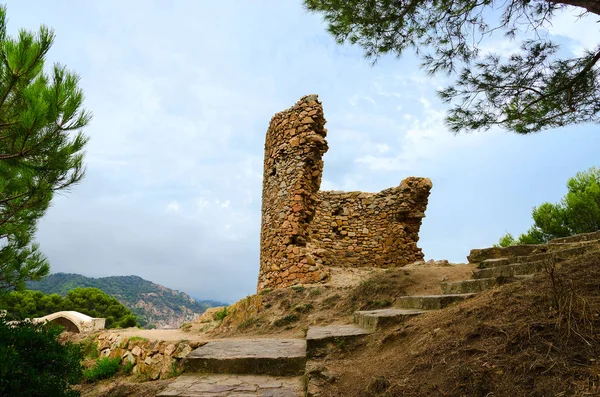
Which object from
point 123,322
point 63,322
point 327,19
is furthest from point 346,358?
point 123,322

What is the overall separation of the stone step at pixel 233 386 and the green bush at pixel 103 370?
3.28m

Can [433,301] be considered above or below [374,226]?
below

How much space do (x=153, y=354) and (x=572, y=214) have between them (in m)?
19.1

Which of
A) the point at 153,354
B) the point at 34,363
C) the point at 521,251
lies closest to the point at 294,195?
the point at 153,354

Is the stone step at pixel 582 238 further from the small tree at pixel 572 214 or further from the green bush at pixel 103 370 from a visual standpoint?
the small tree at pixel 572 214

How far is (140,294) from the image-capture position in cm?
4075

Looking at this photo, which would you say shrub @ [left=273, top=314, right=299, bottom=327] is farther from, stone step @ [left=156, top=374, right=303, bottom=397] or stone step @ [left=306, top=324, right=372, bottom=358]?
stone step @ [left=156, top=374, right=303, bottom=397]

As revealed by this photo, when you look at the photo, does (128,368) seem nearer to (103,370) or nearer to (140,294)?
(103,370)

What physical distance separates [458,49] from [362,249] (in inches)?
270

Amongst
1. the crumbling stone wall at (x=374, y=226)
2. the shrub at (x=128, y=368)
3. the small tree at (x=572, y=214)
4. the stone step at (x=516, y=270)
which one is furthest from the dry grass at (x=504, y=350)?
the small tree at (x=572, y=214)

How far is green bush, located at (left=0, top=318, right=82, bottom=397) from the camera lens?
8.59ft

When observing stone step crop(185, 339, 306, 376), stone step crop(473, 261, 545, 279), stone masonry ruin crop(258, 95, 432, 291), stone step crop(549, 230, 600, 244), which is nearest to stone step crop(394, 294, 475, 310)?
stone step crop(473, 261, 545, 279)

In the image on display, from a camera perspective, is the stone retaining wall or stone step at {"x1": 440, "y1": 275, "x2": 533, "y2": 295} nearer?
stone step at {"x1": 440, "y1": 275, "x2": 533, "y2": 295}

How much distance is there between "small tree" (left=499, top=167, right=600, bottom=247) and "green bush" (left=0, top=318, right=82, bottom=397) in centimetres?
1930
